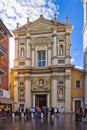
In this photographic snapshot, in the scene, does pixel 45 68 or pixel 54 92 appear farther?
pixel 45 68

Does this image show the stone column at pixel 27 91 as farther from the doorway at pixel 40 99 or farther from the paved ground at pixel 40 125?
the paved ground at pixel 40 125

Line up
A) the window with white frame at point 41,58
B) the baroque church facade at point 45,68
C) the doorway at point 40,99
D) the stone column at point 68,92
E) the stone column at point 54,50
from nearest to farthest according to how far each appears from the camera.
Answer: the stone column at point 68,92, the baroque church facade at point 45,68, the stone column at point 54,50, the doorway at point 40,99, the window with white frame at point 41,58

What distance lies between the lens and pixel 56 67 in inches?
1721

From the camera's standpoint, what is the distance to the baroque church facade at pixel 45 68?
4331cm

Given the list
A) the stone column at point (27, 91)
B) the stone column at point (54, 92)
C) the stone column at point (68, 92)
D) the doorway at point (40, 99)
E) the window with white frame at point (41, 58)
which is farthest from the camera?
the window with white frame at point (41, 58)

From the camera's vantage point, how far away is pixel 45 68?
4481 centimetres

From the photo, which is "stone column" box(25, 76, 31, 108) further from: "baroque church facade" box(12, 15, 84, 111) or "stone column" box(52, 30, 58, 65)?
"stone column" box(52, 30, 58, 65)

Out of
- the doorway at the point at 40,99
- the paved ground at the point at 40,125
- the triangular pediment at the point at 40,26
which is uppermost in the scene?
the triangular pediment at the point at 40,26

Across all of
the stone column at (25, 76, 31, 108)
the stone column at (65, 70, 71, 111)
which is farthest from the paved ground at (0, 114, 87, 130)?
the stone column at (25, 76, 31, 108)

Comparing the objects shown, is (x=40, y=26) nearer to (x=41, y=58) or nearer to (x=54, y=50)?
(x=54, y=50)

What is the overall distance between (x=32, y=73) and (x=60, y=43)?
23.2 feet

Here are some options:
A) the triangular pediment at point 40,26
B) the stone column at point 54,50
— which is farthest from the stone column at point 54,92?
the triangular pediment at point 40,26

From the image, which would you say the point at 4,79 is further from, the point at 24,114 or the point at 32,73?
the point at 32,73

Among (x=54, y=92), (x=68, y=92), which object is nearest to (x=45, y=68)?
(x=54, y=92)
